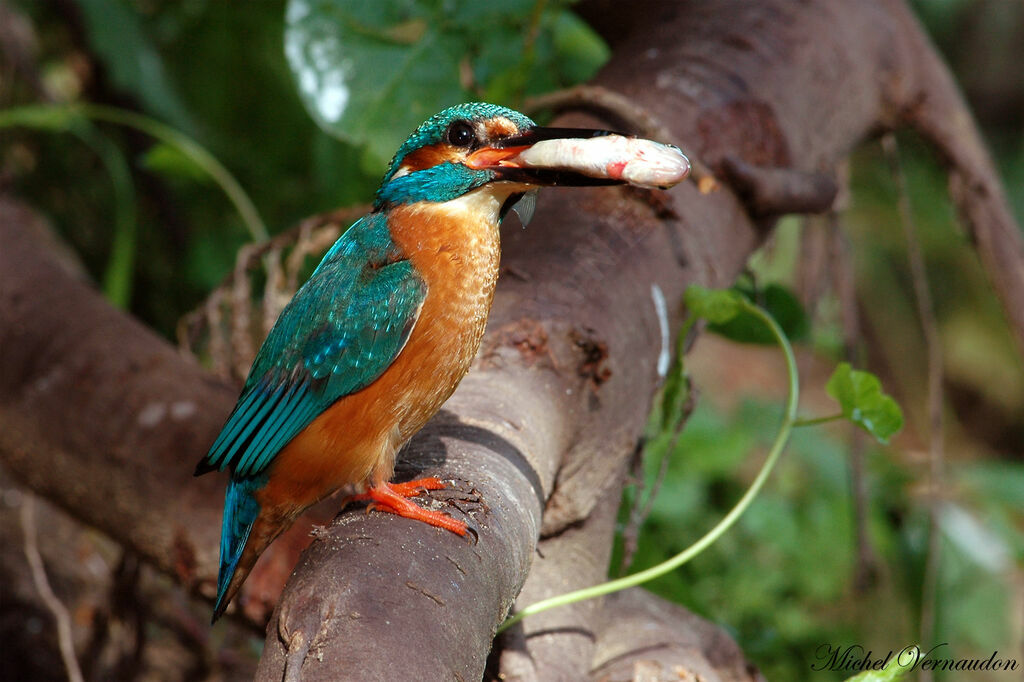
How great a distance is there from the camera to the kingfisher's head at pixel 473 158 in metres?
1.83

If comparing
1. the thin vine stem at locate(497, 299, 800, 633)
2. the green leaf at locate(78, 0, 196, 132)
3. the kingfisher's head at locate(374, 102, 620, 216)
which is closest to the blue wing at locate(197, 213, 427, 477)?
the kingfisher's head at locate(374, 102, 620, 216)

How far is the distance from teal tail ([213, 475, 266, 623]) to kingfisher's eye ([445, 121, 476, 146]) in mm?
747

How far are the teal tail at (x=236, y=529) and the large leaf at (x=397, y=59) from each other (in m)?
1.29

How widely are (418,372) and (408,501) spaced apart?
A: 28 cm

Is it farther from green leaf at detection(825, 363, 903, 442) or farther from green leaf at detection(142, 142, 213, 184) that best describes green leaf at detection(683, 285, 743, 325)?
green leaf at detection(142, 142, 213, 184)

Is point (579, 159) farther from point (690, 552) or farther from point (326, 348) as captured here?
point (690, 552)

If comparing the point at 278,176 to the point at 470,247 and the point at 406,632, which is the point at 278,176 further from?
the point at 406,632

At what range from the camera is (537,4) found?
3.00 m

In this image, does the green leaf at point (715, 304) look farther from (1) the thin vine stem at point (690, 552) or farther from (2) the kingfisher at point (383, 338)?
(2) the kingfisher at point (383, 338)

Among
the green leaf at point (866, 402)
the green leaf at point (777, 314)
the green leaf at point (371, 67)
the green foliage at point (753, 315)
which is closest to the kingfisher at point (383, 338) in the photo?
the green foliage at point (753, 315)

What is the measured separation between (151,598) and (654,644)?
2.03 meters

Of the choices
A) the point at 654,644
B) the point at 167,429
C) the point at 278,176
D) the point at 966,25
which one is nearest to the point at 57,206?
the point at 278,176

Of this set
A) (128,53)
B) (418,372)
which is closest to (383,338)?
(418,372)

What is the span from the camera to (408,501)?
1673 mm
